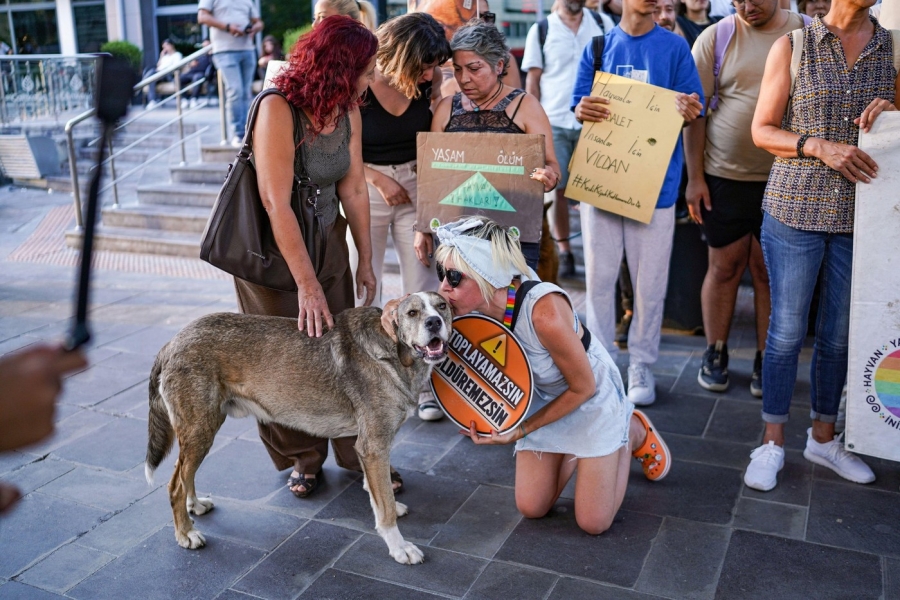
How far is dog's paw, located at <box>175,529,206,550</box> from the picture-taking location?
334 cm

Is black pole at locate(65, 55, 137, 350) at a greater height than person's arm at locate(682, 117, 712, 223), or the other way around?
black pole at locate(65, 55, 137, 350)

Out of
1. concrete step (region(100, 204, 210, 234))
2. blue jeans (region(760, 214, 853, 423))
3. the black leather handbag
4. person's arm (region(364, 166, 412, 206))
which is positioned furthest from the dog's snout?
concrete step (region(100, 204, 210, 234))

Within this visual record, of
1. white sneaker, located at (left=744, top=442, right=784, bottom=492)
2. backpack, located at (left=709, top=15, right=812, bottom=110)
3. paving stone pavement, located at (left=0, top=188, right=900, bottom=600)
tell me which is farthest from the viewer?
backpack, located at (left=709, top=15, right=812, bottom=110)

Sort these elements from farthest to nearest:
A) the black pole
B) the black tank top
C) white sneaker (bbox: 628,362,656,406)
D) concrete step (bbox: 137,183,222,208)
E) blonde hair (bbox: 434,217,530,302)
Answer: concrete step (bbox: 137,183,222,208)
white sneaker (bbox: 628,362,656,406)
the black tank top
blonde hair (bbox: 434,217,530,302)
the black pole

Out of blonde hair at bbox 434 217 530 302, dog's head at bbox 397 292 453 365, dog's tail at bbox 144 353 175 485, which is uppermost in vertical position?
blonde hair at bbox 434 217 530 302

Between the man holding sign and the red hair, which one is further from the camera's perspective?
the man holding sign

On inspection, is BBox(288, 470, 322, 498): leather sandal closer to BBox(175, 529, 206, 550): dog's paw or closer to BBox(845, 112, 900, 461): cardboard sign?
BBox(175, 529, 206, 550): dog's paw

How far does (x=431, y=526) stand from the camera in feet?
11.6

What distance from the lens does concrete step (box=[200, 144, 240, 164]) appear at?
33.4 ft

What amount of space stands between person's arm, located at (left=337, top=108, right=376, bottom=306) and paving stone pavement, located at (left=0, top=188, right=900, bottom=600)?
98cm

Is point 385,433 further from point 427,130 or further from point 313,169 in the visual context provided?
point 427,130

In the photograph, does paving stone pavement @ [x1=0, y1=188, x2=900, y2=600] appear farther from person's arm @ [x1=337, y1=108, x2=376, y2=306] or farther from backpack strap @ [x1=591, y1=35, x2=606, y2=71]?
backpack strap @ [x1=591, y1=35, x2=606, y2=71]

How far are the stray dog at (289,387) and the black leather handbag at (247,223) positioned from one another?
23cm

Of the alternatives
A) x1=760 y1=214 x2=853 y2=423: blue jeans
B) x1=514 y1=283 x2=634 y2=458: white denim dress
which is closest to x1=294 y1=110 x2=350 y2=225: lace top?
x1=514 y1=283 x2=634 y2=458: white denim dress
